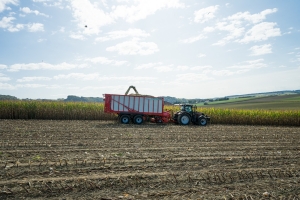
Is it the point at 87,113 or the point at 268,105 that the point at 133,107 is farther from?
the point at 268,105

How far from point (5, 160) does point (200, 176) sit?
5.92m

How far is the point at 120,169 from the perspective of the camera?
7422 millimetres

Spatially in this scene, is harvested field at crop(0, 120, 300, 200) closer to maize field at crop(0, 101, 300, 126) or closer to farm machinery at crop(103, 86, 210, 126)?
farm machinery at crop(103, 86, 210, 126)

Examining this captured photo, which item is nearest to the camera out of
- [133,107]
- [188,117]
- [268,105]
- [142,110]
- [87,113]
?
[133,107]

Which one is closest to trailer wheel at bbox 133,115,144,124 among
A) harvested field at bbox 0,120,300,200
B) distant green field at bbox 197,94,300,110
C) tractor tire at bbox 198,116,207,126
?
tractor tire at bbox 198,116,207,126

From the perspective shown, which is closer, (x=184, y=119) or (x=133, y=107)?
(x=133, y=107)

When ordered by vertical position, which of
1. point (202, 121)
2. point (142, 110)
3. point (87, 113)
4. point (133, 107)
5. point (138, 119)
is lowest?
point (202, 121)

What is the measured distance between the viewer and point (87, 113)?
26.3 meters

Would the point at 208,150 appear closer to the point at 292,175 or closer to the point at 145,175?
the point at 292,175

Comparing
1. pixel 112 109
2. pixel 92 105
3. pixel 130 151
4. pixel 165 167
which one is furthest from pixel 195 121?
pixel 165 167

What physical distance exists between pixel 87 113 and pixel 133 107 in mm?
6573

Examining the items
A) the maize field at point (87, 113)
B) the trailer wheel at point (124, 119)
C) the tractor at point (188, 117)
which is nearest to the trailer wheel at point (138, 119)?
the trailer wheel at point (124, 119)

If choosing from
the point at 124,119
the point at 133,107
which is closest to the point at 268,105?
the point at 133,107

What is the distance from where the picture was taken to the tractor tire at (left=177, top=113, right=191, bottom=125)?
22469mm
